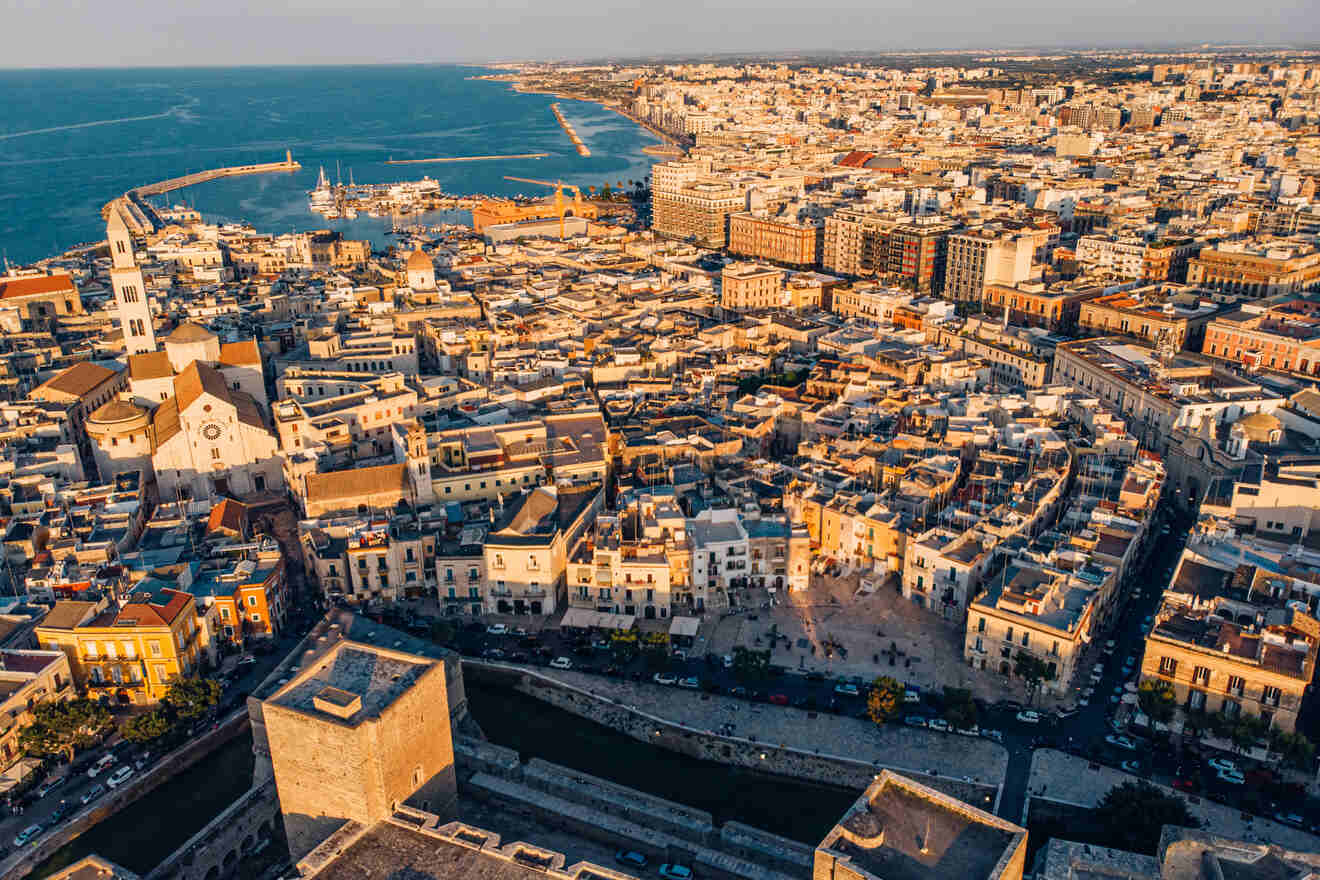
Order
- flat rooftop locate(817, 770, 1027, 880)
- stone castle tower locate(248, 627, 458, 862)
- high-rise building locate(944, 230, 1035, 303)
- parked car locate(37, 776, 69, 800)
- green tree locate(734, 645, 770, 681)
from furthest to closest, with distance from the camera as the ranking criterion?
→ high-rise building locate(944, 230, 1035, 303)
green tree locate(734, 645, 770, 681)
parked car locate(37, 776, 69, 800)
stone castle tower locate(248, 627, 458, 862)
flat rooftop locate(817, 770, 1027, 880)

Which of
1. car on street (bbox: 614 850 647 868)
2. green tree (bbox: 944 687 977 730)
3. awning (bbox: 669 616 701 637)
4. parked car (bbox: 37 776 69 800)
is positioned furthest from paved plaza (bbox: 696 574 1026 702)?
parked car (bbox: 37 776 69 800)

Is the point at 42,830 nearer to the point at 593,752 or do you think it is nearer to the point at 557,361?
the point at 593,752

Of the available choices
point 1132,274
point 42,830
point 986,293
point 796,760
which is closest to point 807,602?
point 796,760

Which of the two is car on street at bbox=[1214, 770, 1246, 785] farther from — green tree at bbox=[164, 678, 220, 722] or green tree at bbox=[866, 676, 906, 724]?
green tree at bbox=[164, 678, 220, 722]

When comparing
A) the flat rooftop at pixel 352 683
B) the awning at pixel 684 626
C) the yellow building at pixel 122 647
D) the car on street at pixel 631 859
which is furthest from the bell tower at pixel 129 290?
the car on street at pixel 631 859

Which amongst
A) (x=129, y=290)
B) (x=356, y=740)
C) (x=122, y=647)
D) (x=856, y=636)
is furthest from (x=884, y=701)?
(x=129, y=290)

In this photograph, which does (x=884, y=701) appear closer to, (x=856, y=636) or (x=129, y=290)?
(x=856, y=636)
